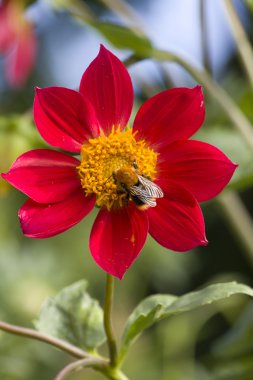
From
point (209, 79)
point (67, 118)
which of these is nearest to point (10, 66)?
point (209, 79)

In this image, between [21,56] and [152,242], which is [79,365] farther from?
[152,242]

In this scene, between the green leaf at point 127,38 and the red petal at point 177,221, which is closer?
the red petal at point 177,221

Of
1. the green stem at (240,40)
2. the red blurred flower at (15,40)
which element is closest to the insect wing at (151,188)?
the green stem at (240,40)

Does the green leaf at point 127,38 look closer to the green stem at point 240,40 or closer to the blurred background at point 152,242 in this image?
the blurred background at point 152,242

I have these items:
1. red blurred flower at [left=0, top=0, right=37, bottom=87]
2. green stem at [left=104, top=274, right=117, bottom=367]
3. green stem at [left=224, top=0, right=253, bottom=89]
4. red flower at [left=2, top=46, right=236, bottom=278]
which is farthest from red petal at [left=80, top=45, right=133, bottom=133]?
red blurred flower at [left=0, top=0, right=37, bottom=87]

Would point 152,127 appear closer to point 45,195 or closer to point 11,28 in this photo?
point 45,195

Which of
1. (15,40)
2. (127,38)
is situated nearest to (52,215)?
(127,38)
